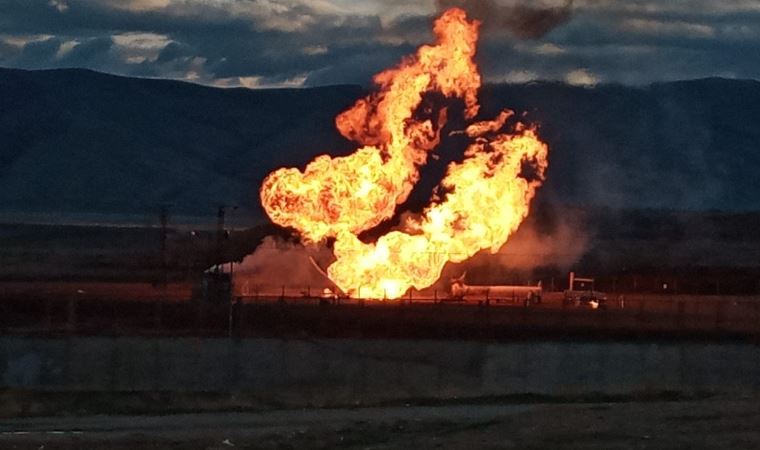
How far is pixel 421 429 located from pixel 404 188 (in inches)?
1223

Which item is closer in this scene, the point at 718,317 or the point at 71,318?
the point at 71,318

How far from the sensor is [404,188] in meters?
65.0

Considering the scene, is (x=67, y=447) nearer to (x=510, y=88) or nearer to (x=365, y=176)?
(x=365, y=176)

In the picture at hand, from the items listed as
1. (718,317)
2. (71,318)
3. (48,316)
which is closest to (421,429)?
(71,318)

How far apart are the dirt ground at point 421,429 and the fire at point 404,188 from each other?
23.3m

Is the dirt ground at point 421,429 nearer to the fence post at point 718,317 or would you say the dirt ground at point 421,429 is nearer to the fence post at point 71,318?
the fence post at point 71,318

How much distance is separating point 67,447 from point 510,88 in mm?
68189

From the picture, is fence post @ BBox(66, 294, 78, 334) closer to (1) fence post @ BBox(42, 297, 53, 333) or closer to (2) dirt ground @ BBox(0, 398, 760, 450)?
(1) fence post @ BBox(42, 297, 53, 333)

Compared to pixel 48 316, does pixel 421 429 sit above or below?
below

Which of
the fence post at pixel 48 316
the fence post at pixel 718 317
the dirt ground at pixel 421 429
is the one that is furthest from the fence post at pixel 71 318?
the fence post at pixel 718 317

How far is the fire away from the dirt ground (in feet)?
76.5

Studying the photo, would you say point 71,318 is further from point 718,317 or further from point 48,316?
point 718,317

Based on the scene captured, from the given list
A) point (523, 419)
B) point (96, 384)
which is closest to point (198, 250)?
point (96, 384)

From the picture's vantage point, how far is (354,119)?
6388 centimetres
